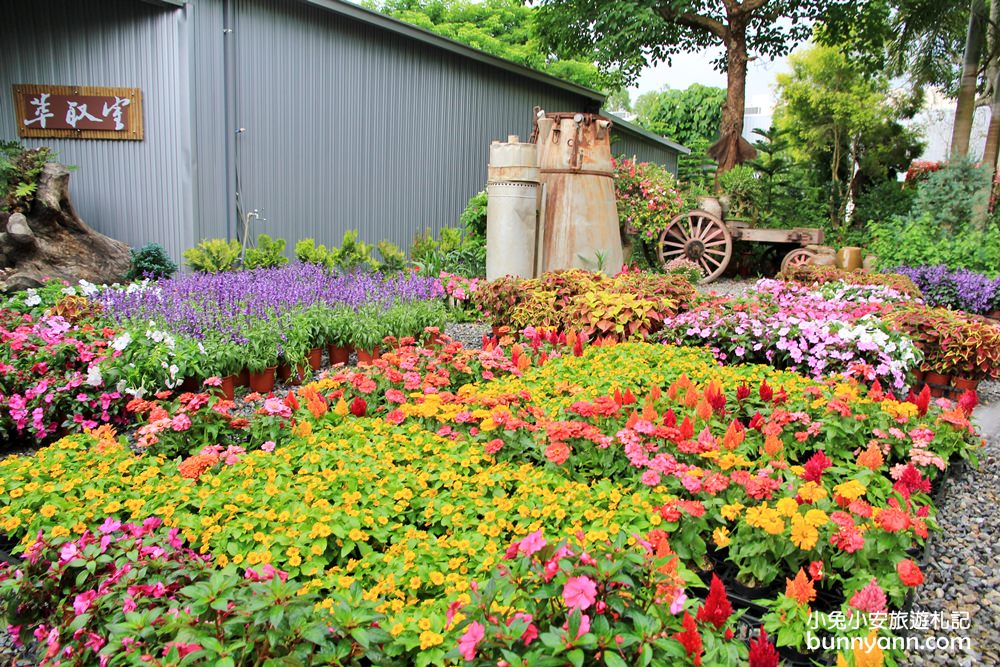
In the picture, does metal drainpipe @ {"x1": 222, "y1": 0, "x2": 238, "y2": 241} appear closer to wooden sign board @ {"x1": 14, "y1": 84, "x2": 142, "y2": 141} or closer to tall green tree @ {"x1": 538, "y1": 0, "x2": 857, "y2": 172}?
wooden sign board @ {"x1": 14, "y1": 84, "x2": 142, "y2": 141}

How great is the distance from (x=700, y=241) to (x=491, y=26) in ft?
52.0

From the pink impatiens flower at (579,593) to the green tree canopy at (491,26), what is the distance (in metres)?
22.3

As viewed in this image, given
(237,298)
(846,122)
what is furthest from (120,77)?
(846,122)

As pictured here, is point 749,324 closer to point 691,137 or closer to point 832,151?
point 832,151

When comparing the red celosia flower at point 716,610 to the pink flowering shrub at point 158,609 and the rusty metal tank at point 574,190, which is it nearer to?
the pink flowering shrub at point 158,609

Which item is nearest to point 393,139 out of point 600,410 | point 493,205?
point 493,205

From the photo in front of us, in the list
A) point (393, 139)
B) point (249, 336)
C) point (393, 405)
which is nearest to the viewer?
point (393, 405)

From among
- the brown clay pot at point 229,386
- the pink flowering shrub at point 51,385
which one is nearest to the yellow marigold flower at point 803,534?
the pink flowering shrub at point 51,385

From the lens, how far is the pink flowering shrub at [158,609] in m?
1.57

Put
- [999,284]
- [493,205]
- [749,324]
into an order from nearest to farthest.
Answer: [749,324]
[493,205]
[999,284]

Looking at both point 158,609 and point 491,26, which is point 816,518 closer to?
point 158,609

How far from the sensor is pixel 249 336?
14.9 feet

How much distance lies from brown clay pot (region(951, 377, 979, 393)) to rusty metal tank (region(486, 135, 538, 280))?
3905 millimetres

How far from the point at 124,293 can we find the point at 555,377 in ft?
11.2
